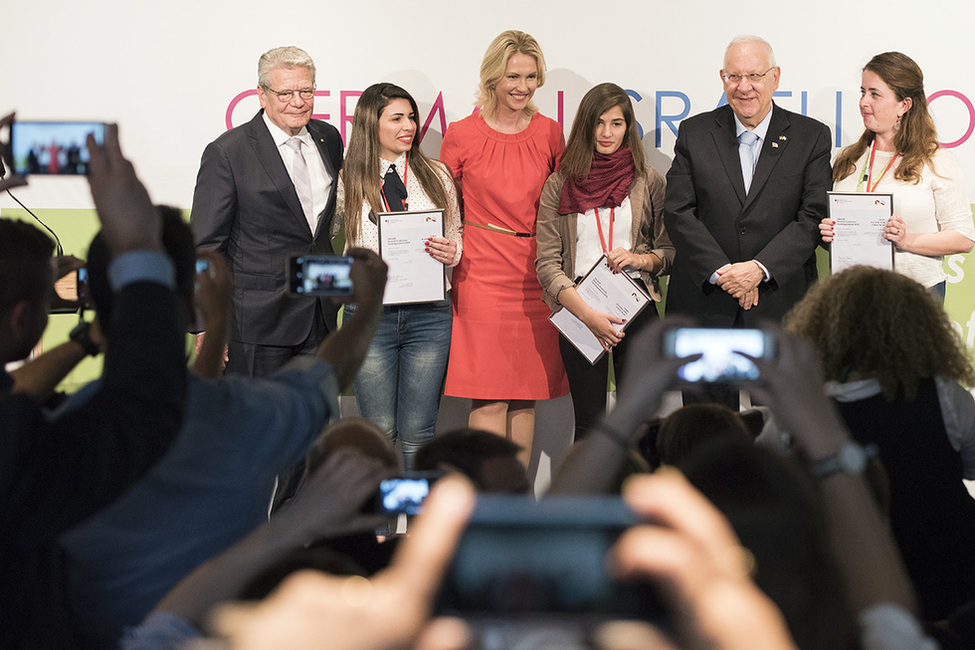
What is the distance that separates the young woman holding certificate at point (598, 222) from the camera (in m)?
4.36

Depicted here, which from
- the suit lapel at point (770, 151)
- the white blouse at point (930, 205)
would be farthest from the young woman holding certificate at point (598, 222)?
the white blouse at point (930, 205)

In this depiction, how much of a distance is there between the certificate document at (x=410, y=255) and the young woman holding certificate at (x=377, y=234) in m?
0.05

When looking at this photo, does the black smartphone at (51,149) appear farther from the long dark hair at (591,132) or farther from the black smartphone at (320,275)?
the long dark hair at (591,132)

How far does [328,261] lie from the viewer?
2285 mm

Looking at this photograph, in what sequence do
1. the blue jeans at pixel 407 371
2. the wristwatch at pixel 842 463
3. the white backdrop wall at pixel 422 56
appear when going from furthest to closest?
1. the white backdrop wall at pixel 422 56
2. the blue jeans at pixel 407 371
3. the wristwatch at pixel 842 463

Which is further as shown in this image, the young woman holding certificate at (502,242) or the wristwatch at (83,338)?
the young woman holding certificate at (502,242)

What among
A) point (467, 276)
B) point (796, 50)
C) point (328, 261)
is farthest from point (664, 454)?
point (796, 50)

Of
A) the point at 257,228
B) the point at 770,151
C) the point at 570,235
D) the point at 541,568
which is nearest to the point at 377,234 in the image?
the point at 257,228

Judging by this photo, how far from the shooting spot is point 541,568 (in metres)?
0.60

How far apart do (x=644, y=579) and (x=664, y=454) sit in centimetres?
152

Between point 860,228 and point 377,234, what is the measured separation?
7.01 feet

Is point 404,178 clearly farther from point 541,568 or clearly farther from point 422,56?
point 541,568

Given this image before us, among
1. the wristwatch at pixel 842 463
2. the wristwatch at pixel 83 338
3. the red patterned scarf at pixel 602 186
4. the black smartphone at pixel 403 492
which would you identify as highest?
the red patterned scarf at pixel 602 186

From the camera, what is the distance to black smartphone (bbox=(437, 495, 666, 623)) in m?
0.60
